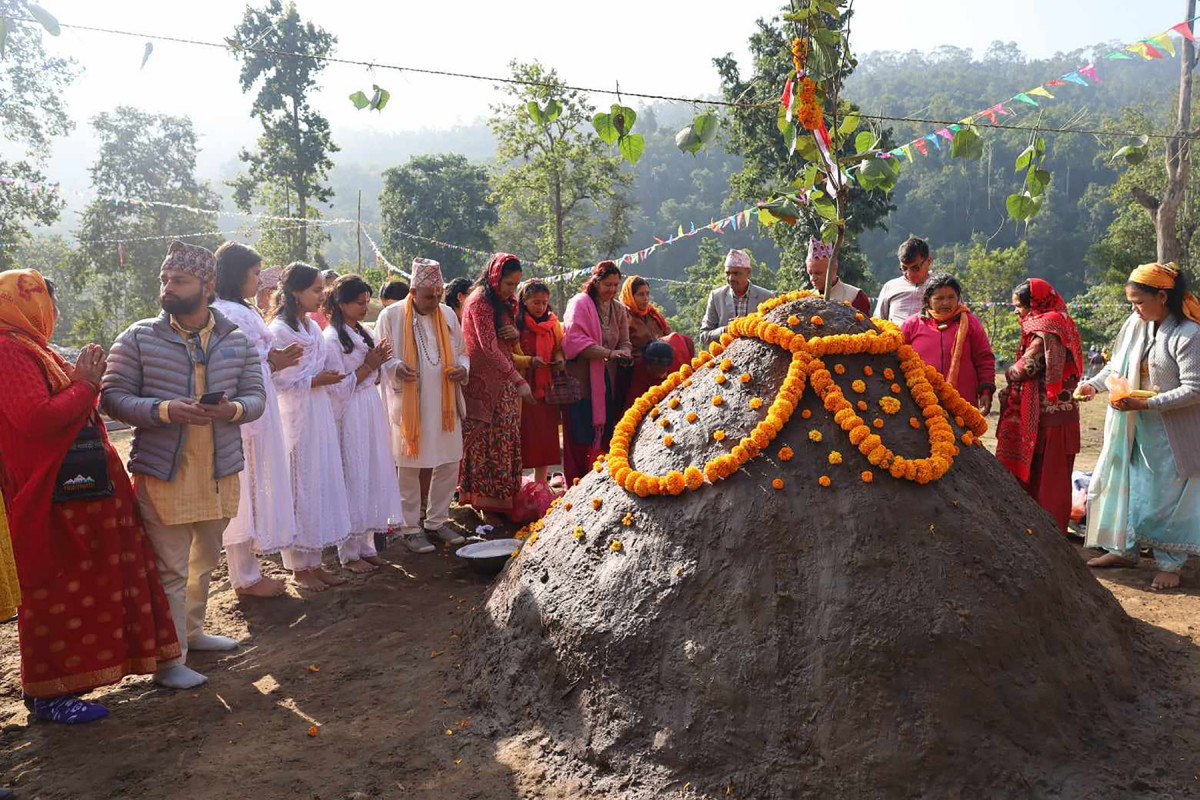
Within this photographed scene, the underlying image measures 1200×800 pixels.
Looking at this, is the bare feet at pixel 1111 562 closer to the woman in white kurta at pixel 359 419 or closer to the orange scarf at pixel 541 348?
the orange scarf at pixel 541 348

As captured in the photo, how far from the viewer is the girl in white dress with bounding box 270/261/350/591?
4957mm

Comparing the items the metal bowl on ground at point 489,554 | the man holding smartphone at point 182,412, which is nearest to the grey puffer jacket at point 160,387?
the man holding smartphone at point 182,412

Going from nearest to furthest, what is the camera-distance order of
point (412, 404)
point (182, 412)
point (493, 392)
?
point (182, 412) < point (412, 404) < point (493, 392)

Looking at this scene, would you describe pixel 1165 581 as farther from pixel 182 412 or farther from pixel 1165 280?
pixel 182 412

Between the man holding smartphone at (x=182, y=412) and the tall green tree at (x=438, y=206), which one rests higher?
the tall green tree at (x=438, y=206)

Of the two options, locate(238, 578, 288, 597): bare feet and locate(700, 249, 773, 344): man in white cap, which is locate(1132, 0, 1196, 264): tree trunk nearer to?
locate(700, 249, 773, 344): man in white cap

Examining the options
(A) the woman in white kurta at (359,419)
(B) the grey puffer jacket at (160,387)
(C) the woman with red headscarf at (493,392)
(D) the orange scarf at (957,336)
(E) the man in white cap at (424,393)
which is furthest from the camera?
(C) the woman with red headscarf at (493,392)

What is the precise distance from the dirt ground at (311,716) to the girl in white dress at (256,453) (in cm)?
40

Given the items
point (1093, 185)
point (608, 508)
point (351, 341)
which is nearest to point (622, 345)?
point (351, 341)

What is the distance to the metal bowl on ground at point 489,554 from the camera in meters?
5.07

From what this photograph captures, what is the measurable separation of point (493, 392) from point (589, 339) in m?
0.95

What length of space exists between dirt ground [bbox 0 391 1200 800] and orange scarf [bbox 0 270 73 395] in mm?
1511

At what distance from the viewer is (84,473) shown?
3477mm

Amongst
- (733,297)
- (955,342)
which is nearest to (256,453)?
(733,297)
